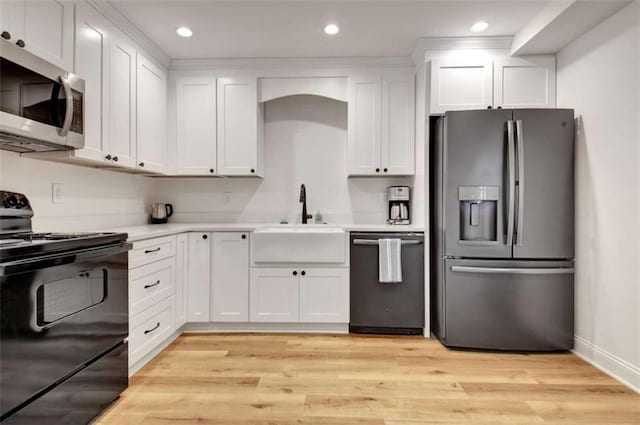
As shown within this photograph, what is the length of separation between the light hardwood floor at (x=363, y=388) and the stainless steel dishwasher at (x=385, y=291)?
197 mm

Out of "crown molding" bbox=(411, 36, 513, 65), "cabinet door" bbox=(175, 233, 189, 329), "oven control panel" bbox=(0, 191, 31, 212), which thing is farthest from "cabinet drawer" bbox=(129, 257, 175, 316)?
"crown molding" bbox=(411, 36, 513, 65)

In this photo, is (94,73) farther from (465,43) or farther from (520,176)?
(520,176)

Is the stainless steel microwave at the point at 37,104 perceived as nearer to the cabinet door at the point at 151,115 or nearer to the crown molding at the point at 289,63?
the cabinet door at the point at 151,115

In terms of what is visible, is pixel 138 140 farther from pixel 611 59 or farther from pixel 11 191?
pixel 611 59

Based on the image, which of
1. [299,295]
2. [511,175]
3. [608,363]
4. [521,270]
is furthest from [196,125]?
[608,363]

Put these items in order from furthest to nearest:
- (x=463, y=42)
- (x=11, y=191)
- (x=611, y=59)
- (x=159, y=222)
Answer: (x=159, y=222)
(x=463, y=42)
(x=611, y=59)
(x=11, y=191)

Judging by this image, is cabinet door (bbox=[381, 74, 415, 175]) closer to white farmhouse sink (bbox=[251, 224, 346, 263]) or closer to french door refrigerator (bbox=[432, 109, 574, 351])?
french door refrigerator (bbox=[432, 109, 574, 351])

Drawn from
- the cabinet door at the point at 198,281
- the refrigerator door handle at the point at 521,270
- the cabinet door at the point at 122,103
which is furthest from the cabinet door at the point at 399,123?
the cabinet door at the point at 122,103

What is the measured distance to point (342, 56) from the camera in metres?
3.28

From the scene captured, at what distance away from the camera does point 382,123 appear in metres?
3.30

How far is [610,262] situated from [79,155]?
A: 3481 millimetres

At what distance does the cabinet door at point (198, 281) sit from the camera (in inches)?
121

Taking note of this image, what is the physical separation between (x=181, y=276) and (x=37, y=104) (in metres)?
1.65

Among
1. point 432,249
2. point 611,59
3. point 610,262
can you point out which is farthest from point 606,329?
point 611,59
